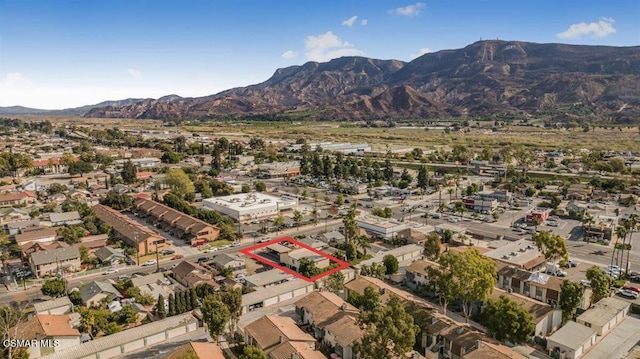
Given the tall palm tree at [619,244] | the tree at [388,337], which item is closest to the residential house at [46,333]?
the tree at [388,337]

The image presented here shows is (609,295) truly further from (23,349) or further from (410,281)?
(23,349)

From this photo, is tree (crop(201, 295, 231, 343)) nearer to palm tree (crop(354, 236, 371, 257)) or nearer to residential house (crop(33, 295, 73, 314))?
residential house (crop(33, 295, 73, 314))

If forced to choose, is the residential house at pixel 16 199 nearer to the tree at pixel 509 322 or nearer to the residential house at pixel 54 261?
the residential house at pixel 54 261

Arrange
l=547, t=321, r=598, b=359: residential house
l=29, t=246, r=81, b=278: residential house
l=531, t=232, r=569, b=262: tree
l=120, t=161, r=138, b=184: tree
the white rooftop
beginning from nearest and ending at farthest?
l=547, t=321, r=598, b=359: residential house → l=531, t=232, r=569, b=262: tree → l=29, t=246, r=81, b=278: residential house → the white rooftop → l=120, t=161, r=138, b=184: tree

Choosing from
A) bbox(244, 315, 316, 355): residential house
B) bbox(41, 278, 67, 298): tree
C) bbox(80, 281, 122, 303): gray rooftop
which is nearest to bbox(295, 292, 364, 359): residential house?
bbox(244, 315, 316, 355): residential house

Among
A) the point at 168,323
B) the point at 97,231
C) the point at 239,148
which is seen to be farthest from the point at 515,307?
the point at 239,148

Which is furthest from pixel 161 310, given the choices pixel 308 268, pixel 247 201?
pixel 247 201
